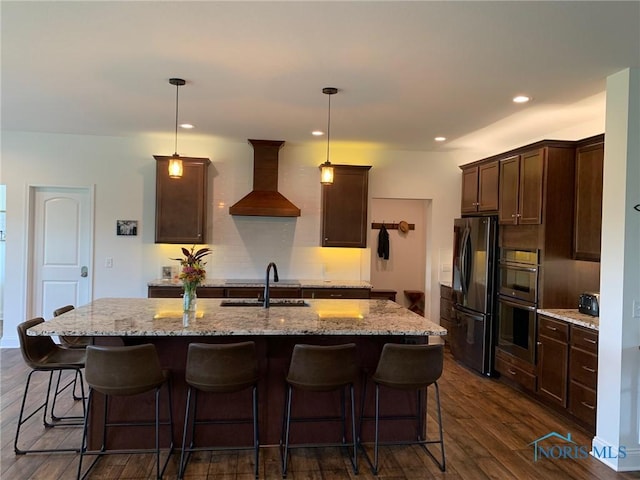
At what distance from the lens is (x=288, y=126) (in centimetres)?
481

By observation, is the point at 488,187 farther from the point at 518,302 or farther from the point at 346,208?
the point at 346,208

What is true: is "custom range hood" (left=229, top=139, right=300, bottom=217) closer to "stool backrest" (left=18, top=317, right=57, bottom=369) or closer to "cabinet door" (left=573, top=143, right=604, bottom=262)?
"stool backrest" (left=18, top=317, right=57, bottom=369)

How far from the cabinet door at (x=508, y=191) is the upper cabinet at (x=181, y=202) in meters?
3.46

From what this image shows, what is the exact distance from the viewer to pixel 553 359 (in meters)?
3.79

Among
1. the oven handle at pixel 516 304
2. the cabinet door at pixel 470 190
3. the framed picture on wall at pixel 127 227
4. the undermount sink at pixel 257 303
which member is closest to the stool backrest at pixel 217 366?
the undermount sink at pixel 257 303

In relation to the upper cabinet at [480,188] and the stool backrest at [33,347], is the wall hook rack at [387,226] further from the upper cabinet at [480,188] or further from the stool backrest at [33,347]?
the stool backrest at [33,347]

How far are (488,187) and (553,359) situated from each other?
1999 mm

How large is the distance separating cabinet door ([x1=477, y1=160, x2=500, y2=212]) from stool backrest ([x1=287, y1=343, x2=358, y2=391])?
9.67 feet

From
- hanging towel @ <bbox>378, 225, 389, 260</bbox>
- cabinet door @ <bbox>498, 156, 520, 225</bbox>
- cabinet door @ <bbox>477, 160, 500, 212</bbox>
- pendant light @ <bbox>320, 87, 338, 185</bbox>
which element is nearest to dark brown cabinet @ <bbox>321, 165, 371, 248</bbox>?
pendant light @ <bbox>320, 87, 338, 185</bbox>

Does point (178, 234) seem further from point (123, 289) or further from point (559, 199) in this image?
point (559, 199)

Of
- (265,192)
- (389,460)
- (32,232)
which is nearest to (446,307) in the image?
(265,192)

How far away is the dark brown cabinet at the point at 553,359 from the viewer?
3650 mm

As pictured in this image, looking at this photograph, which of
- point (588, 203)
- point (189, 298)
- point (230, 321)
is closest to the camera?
point (230, 321)

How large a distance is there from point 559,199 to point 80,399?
4.69 m
